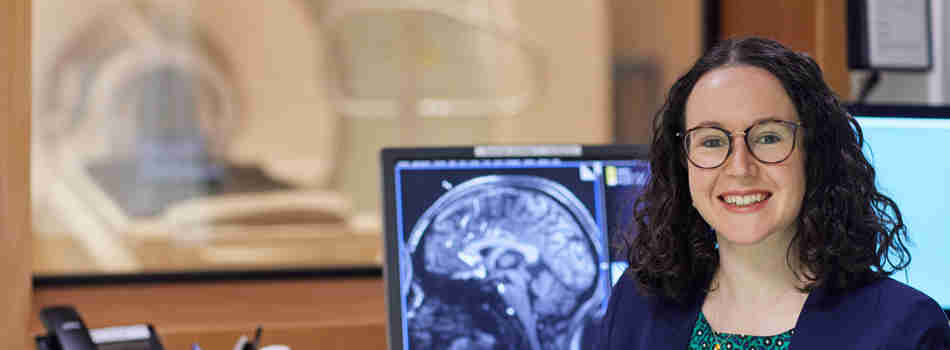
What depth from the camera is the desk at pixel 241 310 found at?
5.29ft

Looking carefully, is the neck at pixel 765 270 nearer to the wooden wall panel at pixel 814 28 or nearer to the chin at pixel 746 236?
the chin at pixel 746 236

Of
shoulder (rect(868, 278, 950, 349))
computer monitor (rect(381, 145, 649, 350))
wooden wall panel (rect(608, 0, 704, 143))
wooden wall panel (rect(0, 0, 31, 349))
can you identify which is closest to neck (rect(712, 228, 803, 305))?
shoulder (rect(868, 278, 950, 349))

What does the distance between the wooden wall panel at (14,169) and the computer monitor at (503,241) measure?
1.92 feet

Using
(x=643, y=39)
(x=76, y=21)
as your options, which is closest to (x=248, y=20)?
(x=76, y=21)

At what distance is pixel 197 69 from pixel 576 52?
1185mm

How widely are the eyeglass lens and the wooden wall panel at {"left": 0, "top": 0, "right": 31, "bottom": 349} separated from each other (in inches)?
40.6

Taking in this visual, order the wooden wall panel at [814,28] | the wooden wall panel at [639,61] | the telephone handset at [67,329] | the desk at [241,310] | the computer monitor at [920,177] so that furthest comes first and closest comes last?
the wooden wall panel at [639,61] < the wooden wall panel at [814,28] < the desk at [241,310] < the computer monitor at [920,177] < the telephone handset at [67,329]

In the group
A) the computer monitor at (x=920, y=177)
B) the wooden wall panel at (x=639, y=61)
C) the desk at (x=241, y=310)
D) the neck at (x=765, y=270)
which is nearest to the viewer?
the neck at (x=765, y=270)

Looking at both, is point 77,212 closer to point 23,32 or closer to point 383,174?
point 23,32

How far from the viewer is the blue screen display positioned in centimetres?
140

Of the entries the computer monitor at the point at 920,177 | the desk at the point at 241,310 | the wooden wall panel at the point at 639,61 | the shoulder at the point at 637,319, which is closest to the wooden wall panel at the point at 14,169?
the desk at the point at 241,310

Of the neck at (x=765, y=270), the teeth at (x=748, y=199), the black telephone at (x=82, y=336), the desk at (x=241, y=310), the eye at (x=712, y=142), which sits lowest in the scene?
the desk at (x=241, y=310)

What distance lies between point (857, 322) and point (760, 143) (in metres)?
0.21

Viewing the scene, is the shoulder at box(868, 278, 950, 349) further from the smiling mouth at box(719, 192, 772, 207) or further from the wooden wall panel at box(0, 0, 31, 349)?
the wooden wall panel at box(0, 0, 31, 349)
